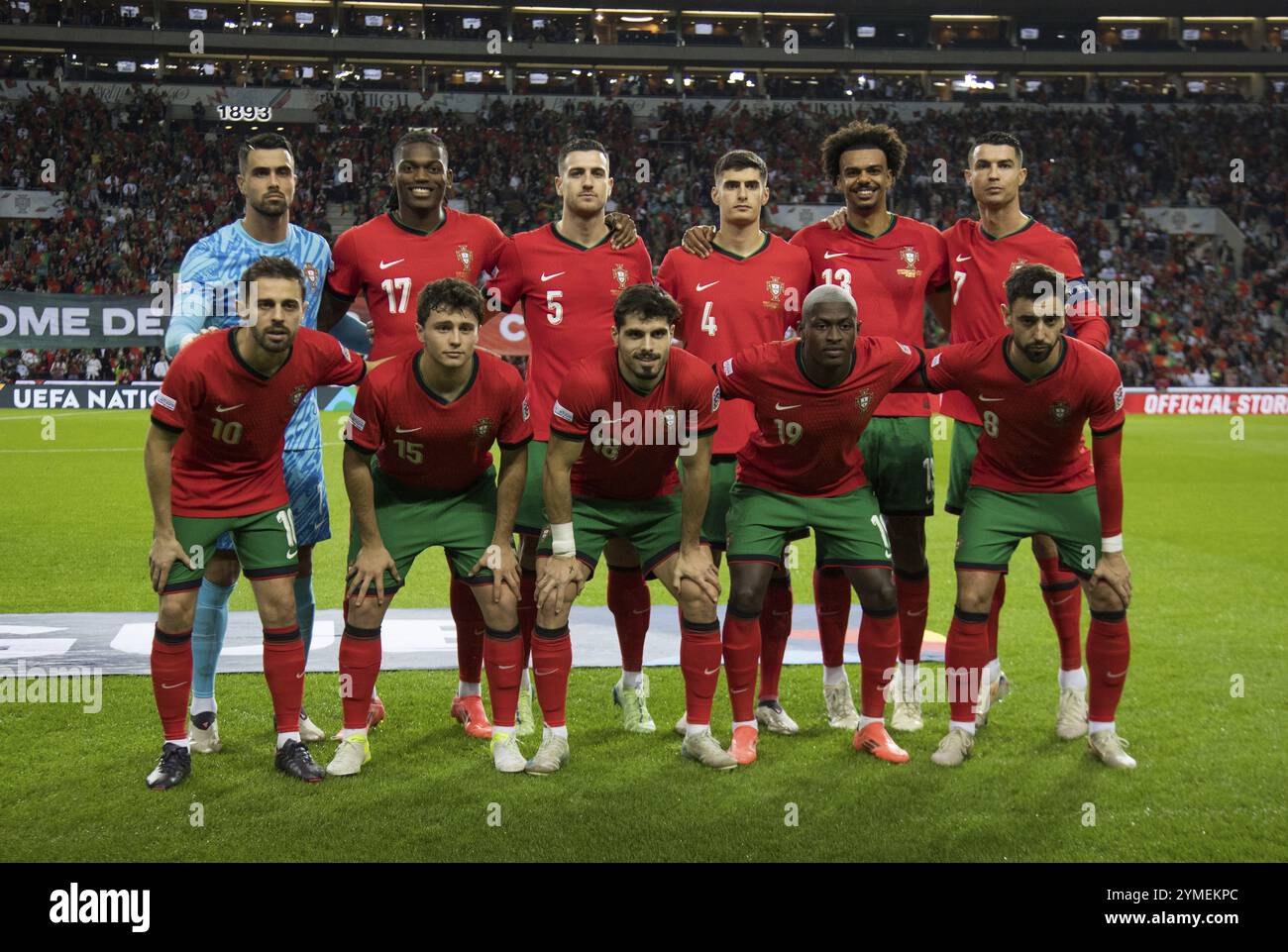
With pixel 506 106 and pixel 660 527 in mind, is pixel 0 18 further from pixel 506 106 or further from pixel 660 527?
pixel 660 527

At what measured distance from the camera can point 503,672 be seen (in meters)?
5.13

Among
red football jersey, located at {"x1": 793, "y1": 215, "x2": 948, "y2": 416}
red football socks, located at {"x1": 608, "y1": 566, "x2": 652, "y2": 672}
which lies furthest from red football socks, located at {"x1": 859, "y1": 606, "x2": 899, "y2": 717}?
red football socks, located at {"x1": 608, "y1": 566, "x2": 652, "y2": 672}

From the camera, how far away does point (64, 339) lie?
22.5 metres

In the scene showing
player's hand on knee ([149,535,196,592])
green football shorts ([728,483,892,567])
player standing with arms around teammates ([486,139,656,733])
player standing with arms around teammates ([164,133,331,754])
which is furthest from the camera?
player standing with arms around teammates ([486,139,656,733])

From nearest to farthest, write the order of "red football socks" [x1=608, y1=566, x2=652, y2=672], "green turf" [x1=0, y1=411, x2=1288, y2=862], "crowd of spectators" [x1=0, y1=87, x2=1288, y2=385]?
1. "green turf" [x1=0, y1=411, x2=1288, y2=862]
2. "red football socks" [x1=608, y1=566, x2=652, y2=672]
3. "crowd of spectators" [x1=0, y1=87, x2=1288, y2=385]

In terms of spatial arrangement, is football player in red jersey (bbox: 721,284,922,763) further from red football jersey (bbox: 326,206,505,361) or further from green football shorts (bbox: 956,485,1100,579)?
red football jersey (bbox: 326,206,505,361)

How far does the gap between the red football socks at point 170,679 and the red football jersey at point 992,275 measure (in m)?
3.53

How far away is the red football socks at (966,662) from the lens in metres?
5.17

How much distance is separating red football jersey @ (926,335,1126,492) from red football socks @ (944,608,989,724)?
59cm

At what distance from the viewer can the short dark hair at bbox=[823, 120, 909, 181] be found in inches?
225

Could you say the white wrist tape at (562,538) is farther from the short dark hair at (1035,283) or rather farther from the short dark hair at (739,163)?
the short dark hair at (1035,283)

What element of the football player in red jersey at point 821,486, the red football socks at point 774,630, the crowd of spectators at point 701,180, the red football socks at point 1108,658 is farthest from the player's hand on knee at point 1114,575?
the crowd of spectators at point 701,180

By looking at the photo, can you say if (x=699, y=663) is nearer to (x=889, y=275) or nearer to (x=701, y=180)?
(x=889, y=275)

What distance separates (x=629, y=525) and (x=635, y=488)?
159 mm
